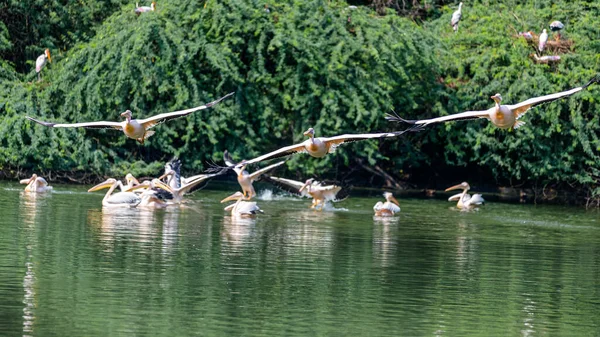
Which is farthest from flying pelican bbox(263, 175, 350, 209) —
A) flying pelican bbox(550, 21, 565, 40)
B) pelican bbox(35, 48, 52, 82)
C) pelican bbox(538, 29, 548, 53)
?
flying pelican bbox(550, 21, 565, 40)

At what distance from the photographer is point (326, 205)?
24.2 meters

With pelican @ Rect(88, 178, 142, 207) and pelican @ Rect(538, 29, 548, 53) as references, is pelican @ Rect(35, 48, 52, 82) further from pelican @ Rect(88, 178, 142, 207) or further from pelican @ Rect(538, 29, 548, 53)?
pelican @ Rect(538, 29, 548, 53)

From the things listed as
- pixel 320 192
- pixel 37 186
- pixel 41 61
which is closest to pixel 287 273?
pixel 320 192

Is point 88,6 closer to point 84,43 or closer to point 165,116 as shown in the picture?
point 84,43

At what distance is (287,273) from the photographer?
14750 millimetres

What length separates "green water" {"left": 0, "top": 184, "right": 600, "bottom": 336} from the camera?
38.2 ft

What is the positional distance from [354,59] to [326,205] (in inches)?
195

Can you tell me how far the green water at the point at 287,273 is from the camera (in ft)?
38.2

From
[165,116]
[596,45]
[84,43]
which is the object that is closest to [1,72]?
[84,43]

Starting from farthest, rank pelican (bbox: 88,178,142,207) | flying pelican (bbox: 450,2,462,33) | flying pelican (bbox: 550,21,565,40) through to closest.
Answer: flying pelican (bbox: 450,2,462,33) → flying pelican (bbox: 550,21,565,40) → pelican (bbox: 88,178,142,207)

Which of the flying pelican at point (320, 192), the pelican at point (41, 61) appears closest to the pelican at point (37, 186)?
the pelican at point (41, 61)

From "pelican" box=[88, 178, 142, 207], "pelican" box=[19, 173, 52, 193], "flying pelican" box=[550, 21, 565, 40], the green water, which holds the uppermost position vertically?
"flying pelican" box=[550, 21, 565, 40]

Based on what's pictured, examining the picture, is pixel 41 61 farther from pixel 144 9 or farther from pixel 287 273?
pixel 287 273

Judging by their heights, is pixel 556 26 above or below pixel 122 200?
above
